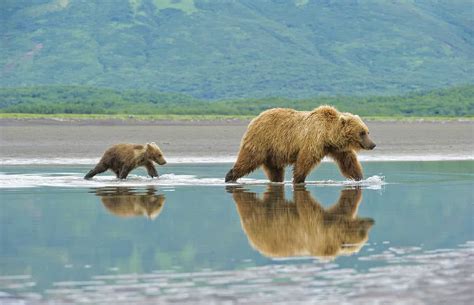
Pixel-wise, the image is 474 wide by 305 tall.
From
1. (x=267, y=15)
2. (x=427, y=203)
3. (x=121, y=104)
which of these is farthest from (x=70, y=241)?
(x=267, y=15)

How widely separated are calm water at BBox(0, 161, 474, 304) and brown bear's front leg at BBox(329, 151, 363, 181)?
409mm

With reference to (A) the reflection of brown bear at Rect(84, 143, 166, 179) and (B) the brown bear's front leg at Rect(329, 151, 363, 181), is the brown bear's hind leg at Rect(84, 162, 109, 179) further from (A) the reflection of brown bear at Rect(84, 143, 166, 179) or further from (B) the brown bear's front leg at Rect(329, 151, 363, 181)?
(B) the brown bear's front leg at Rect(329, 151, 363, 181)

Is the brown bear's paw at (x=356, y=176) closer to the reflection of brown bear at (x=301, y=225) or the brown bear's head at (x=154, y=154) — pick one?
the reflection of brown bear at (x=301, y=225)

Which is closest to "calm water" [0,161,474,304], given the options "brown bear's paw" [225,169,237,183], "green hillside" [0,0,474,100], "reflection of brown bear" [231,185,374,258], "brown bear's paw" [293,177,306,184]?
"reflection of brown bear" [231,185,374,258]

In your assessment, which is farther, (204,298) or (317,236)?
(317,236)

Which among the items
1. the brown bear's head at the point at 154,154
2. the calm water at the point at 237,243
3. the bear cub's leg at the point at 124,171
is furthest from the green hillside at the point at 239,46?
the calm water at the point at 237,243

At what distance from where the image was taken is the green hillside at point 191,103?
6475 cm

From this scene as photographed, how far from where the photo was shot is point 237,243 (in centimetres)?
961

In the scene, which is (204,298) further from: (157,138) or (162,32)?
(162,32)

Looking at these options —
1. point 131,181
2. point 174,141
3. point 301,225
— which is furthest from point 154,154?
point 174,141

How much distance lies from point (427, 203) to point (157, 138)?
68.5 feet

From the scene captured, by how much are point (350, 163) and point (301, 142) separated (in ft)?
3.34

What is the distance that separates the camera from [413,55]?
468 ft

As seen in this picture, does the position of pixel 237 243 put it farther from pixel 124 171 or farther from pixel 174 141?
pixel 174 141
